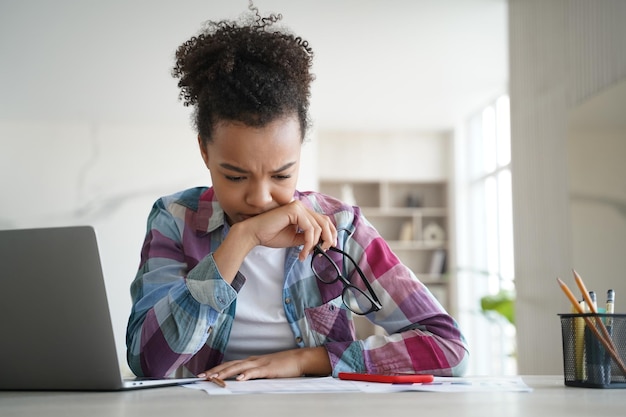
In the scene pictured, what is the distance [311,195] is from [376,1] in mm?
3089

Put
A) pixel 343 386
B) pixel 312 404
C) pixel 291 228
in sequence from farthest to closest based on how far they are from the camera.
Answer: pixel 291 228 < pixel 343 386 < pixel 312 404

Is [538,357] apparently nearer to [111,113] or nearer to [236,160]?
[236,160]

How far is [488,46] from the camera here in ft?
17.4

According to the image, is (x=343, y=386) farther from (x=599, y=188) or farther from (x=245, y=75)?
(x=599, y=188)

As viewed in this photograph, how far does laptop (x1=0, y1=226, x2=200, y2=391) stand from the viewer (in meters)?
0.96

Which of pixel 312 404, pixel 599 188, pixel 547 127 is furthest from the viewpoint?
pixel 547 127

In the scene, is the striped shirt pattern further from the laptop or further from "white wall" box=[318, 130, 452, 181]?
"white wall" box=[318, 130, 452, 181]

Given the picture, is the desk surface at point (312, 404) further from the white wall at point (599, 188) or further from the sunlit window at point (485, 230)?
the sunlit window at point (485, 230)

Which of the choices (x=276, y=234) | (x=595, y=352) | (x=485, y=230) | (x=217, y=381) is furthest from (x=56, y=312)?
(x=485, y=230)

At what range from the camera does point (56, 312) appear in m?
0.99

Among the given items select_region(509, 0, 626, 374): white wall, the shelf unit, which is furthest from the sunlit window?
select_region(509, 0, 626, 374): white wall

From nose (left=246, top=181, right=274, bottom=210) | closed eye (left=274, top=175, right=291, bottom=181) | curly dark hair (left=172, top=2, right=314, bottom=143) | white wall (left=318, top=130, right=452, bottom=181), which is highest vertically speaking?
white wall (left=318, top=130, right=452, bottom=181)

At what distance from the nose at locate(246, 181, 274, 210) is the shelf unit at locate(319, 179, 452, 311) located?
21.1 ft

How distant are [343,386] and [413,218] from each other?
6.91 m
